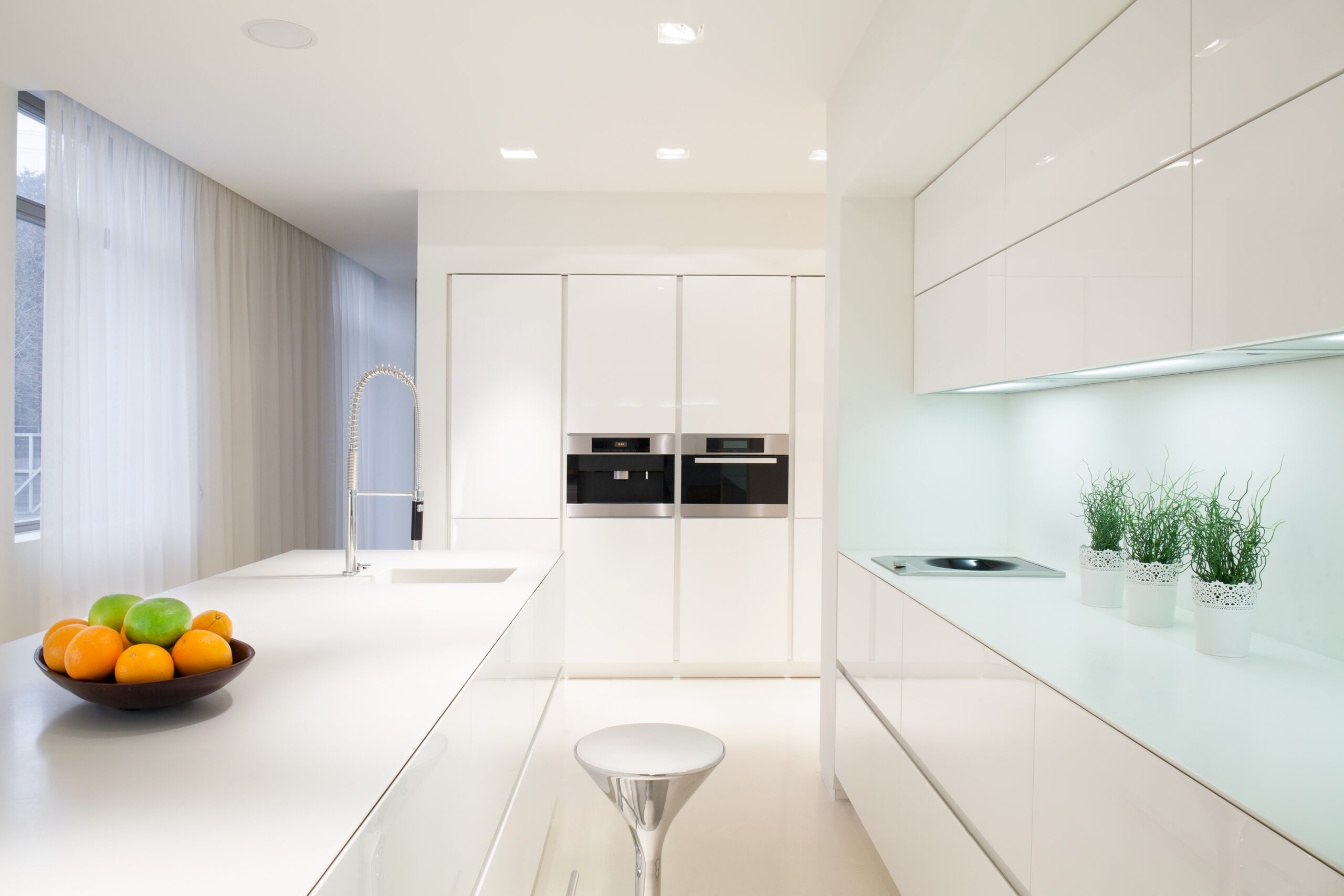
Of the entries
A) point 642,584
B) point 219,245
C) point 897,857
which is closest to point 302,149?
point 219,245

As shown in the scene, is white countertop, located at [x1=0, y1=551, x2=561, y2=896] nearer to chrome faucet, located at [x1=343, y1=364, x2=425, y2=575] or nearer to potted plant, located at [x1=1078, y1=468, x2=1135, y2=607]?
chrome faucet, located at [x1=343, y1=364, x2=425, y2=575]

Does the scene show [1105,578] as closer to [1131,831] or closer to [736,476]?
[1131,831]

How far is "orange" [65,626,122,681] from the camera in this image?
1.02 m

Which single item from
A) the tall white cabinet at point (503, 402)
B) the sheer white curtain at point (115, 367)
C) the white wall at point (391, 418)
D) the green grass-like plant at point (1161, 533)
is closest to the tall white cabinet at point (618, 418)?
the tall white cabinet at point (503, 402)

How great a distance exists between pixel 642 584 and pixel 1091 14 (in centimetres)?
321

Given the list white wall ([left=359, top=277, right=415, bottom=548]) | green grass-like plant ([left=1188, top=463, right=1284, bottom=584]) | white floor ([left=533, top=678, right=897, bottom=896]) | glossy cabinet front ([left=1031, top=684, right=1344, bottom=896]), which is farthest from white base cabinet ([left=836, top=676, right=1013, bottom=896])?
white wall ([left=359, top=277, right=415, bottom=548])

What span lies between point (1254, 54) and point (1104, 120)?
420mm

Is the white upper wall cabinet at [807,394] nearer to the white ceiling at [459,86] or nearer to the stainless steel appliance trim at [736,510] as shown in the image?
the stainless steel appliance trim at [736,510]

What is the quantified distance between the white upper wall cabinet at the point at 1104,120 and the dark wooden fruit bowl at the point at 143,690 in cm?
176

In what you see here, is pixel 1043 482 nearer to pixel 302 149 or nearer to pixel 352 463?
pixel 352 463

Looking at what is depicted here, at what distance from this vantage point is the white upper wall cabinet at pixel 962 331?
2043 mm

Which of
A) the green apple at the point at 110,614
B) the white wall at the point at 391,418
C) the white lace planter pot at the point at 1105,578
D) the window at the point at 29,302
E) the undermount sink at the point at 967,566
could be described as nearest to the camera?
the green apple at the point at 110,614

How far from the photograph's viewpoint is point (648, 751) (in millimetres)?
1615

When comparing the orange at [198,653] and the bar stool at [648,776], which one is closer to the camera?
the orange at [198,653]
